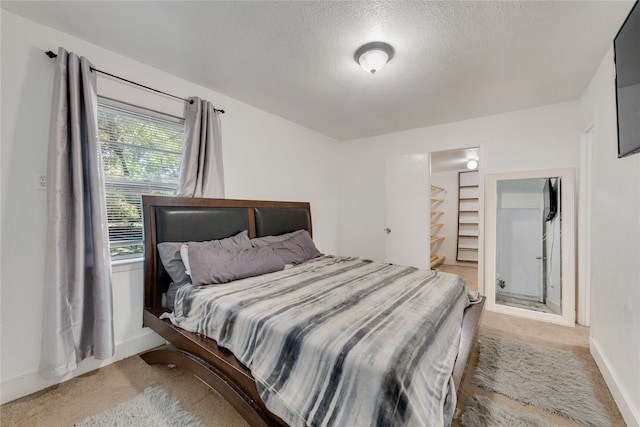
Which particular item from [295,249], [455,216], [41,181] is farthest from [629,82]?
[455,216]

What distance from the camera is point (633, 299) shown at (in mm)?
1510

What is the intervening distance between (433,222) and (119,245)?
18.3 feet

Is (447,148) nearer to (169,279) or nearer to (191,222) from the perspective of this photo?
(191,222)

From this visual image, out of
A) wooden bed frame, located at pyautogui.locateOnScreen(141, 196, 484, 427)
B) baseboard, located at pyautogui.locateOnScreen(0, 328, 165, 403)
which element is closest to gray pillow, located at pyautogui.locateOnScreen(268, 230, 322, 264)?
wooden bed frame, located at pyautogui.locateOnScreen(141, 196, 484, 427)

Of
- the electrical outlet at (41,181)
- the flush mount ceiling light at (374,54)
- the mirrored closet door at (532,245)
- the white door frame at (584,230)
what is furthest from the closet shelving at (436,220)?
the electrical outlet at (41,181)

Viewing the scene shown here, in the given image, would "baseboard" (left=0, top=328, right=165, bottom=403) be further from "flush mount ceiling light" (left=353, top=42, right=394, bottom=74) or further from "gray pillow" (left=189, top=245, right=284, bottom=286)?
"flush mount ceiling light" (left=353, top=42, right=394, bottom=74)

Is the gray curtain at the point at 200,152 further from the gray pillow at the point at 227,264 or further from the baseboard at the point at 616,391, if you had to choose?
the baseboard at the point at 616,391

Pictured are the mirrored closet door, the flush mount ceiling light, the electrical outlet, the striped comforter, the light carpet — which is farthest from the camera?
the mirrored closet door

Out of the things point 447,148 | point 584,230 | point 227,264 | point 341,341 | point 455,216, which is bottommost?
point 341,341

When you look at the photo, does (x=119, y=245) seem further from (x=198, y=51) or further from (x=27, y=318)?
(x=198, y=51)

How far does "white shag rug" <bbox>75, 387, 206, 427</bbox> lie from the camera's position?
1491mm

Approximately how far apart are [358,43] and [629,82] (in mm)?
1554

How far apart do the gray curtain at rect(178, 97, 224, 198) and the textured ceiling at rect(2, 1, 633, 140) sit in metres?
0.32

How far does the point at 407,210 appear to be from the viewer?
3.88m
